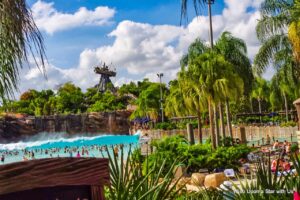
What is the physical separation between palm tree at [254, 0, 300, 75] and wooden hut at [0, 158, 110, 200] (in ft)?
41.2

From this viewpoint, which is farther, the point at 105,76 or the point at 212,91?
the point at 105,76

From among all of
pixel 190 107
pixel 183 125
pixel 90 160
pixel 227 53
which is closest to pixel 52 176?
pixel 90 160

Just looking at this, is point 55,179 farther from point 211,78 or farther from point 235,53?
point 235,53

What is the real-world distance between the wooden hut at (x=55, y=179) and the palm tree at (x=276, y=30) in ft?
41.2

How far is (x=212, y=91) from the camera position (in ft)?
77.6

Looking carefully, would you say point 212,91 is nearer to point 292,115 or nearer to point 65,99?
point 292,115

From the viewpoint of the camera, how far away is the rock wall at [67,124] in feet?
218

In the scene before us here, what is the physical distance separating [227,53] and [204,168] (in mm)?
16181

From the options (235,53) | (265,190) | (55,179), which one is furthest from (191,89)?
(55,179)

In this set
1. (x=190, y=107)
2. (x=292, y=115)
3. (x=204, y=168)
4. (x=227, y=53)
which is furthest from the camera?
(x=292, y=115)

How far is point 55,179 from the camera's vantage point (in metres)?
1.11

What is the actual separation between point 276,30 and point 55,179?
16.5 metres

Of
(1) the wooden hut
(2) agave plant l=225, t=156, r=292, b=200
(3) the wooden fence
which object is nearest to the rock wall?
(3) the wooden fence

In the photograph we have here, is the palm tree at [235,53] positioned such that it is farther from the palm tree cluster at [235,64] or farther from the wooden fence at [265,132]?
the wooden fence at [265,132]
